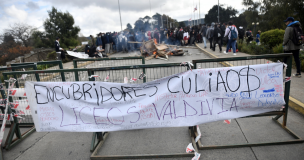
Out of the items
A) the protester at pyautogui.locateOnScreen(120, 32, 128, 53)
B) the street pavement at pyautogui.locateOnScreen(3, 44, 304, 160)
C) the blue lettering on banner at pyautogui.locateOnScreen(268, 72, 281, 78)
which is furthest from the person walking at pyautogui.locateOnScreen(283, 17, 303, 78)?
the protester at pyautogui.locateOnScreen(120, 32, 128, 53)

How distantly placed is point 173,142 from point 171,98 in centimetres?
96

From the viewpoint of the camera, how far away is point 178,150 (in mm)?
3357

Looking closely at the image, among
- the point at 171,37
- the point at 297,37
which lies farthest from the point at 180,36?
the point at 297,37

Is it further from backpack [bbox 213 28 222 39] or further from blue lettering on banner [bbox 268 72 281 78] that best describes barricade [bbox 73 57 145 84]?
backpack [bbox 213 28 222 39]

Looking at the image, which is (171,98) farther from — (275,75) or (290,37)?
(290,37)

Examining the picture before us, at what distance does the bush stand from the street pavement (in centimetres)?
842

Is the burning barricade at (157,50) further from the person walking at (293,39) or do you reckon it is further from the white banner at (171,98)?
the white banner at (171,98)

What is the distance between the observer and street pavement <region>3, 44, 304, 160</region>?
3165 mm

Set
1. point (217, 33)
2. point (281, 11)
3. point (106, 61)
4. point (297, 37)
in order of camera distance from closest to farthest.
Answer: point (297, 37) < point (106, 61) < point (217, 33) < point (281, 11)

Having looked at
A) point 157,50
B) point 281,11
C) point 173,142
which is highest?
point 281,11

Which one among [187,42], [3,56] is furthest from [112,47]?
[3,56]

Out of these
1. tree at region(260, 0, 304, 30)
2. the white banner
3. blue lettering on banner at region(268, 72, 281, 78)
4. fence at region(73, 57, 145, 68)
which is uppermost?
tree at region(260, 0, 304, 30)

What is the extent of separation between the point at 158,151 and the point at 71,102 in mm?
1701

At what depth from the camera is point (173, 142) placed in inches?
142
